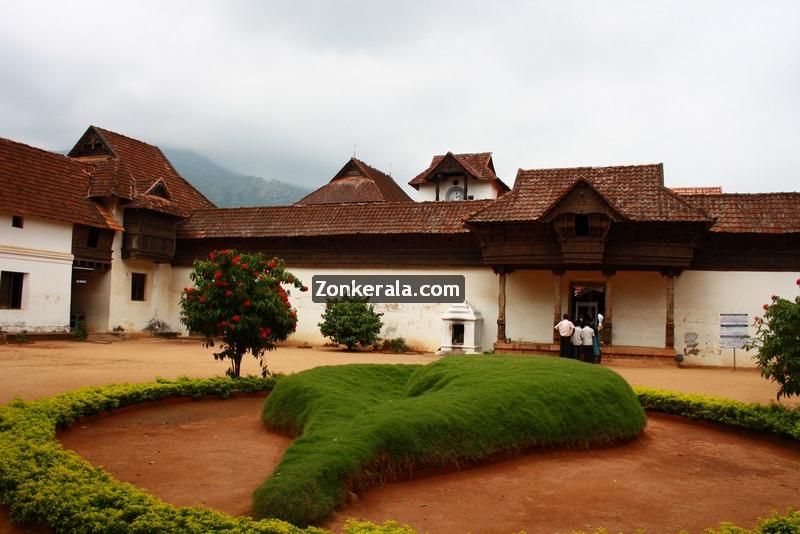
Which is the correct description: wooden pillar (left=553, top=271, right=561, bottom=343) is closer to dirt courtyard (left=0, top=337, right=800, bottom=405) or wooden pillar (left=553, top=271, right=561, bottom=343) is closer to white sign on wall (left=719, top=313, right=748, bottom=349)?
dirt courtyard (left=0, top=337, right=800, bottom=405)

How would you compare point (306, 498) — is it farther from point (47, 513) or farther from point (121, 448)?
point (121, 448)

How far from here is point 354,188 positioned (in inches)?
1559

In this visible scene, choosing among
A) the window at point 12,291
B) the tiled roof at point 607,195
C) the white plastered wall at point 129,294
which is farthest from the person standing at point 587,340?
the window at point 12,291

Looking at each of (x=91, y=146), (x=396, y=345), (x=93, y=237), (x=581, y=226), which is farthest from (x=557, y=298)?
(x=91, y=146)

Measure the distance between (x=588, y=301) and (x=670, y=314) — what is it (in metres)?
3.09

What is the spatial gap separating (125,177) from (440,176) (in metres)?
18.1

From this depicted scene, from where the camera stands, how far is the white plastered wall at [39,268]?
21.2m

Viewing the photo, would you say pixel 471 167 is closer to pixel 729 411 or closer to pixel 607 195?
pixel 607 195

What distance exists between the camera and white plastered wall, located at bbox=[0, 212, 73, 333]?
21.2 metres

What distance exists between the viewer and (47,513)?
4590mm

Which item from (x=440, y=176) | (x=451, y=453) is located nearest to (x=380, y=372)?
(x=451, y=453)

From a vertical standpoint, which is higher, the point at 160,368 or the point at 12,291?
the point at 12,291

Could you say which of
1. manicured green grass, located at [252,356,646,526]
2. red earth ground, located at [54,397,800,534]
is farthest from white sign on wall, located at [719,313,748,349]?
manicured green grass, located at [252,356,646,526]

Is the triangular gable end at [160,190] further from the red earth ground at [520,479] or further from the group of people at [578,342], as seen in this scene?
the red earth ground at [520,479]
